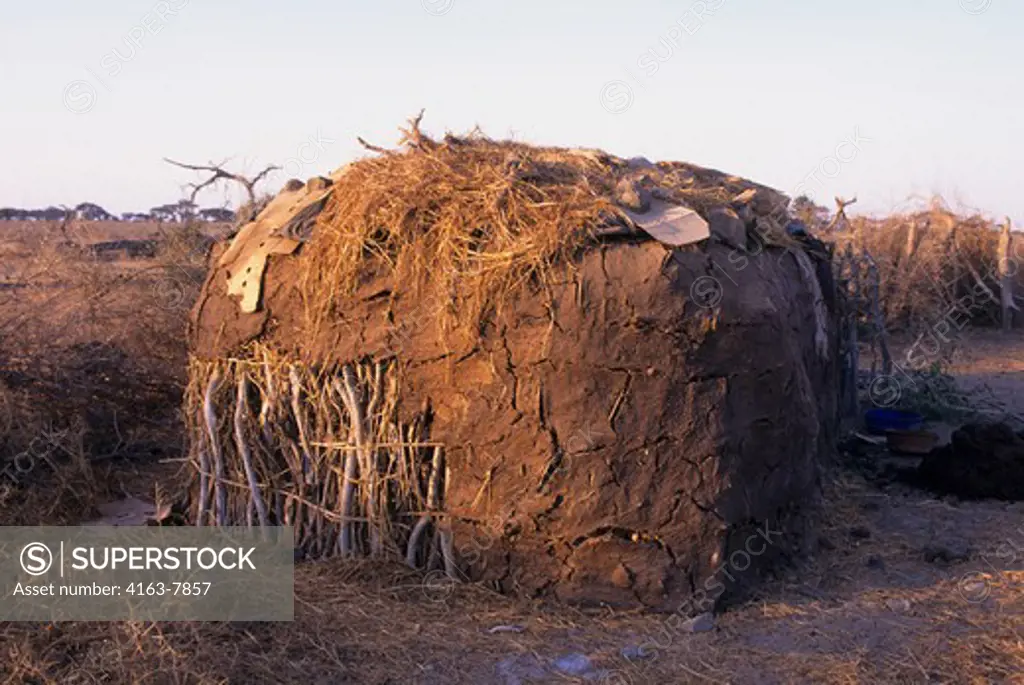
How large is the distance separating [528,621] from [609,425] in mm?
989

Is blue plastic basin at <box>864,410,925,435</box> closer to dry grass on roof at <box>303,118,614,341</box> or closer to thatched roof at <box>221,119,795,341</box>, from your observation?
Result: thatched roof at <box>221,119,795,341</box>

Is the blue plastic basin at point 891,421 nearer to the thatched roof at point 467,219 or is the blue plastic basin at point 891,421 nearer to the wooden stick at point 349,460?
the thatched roof at point 467,219

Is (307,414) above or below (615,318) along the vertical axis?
below

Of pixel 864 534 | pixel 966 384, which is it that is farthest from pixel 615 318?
pixel 966 384

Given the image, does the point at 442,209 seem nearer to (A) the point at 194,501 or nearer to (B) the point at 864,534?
(A) the point at 194,501

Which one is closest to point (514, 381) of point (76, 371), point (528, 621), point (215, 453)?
point (528, 621)

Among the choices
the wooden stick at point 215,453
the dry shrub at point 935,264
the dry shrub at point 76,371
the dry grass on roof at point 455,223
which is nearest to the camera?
the dry grass on roof at point 455,223

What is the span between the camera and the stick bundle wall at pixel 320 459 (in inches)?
211

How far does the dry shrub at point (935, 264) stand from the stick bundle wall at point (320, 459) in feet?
38.6

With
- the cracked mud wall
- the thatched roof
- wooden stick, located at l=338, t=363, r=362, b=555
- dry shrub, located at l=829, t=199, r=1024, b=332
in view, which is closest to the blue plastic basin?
the thatched roof

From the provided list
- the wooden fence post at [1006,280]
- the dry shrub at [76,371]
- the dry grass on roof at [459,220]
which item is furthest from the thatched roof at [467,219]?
the wooden fence post at [1006,280]

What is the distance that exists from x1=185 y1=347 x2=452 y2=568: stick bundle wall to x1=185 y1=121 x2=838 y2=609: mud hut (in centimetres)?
1

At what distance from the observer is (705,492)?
16.5ft

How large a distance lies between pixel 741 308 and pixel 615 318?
2.15 ft
